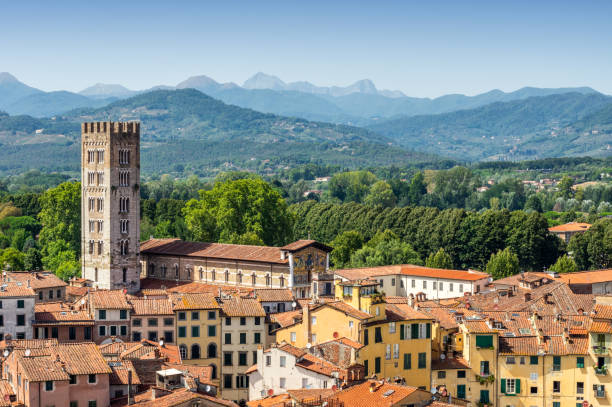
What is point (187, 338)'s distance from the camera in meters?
67.4

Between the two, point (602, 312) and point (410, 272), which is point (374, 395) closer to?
point (602, 312)

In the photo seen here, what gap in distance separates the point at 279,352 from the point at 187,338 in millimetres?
12189

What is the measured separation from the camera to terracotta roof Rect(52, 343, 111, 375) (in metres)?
49.1

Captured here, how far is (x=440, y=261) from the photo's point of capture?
10856 centimetres

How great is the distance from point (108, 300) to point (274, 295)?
40.1ft

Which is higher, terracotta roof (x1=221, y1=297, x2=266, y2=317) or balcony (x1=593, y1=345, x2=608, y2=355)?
terracotta roof (x1=221, y1=297, x2=266, y2=317)

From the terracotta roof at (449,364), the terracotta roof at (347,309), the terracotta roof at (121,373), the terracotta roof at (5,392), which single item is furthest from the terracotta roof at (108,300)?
the terracotta roof at (449,364)

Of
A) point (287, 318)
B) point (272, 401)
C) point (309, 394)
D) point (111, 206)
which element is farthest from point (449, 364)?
point (111, 206)

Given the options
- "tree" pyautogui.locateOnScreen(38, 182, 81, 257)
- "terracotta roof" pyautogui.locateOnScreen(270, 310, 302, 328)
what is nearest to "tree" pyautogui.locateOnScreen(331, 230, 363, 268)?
"tree" pyautogui.locateOnScreen(38, 182, 81, 257)

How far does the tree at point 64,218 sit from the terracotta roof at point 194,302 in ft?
165

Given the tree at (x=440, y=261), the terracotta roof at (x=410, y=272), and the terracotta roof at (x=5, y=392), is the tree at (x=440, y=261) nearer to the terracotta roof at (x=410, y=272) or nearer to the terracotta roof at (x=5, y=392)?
the terracotta roof at (x=410, y=272)

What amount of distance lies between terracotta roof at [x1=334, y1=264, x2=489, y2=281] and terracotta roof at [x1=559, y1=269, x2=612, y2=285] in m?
7.08

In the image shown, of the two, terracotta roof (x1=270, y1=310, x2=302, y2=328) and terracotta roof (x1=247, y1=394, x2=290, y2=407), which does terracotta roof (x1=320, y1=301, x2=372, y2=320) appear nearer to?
terracotta roof (x1=270, y1=310, x2=302, y2=328)

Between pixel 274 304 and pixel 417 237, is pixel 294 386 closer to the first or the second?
pixel 274 304
